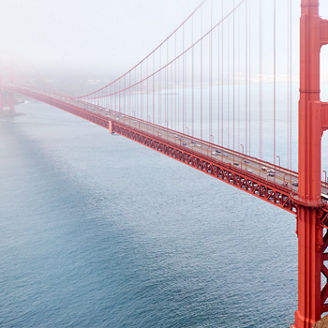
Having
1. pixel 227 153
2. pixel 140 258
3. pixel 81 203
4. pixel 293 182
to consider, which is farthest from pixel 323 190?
pixel 81 203

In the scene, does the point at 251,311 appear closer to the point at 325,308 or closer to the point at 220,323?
the point at 220,323

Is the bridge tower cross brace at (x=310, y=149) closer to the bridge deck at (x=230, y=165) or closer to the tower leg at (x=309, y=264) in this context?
the tower leg at (x=309, y=264)

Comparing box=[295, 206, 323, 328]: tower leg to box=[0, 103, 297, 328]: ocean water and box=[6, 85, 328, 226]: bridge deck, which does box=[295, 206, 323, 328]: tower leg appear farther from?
box=[0, 103, 297, 328]: ocean water

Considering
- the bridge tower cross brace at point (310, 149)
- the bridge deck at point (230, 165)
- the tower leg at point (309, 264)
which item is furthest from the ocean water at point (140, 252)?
the bridge tower cross brace at point (310, 149)

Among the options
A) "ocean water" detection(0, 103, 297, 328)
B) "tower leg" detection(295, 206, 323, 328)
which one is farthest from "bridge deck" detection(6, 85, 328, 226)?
"ocean water" detection(0, 103, 297, 328)

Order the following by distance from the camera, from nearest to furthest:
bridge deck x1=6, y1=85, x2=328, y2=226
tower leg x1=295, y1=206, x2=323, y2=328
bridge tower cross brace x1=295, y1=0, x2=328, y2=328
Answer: bridge tower cross brace x1=295, y1=0, x2=328, y2=328 < tower leg x1=295, y1=206, x2=323, y2=328 < bridge deck x1=6, y1=85, x2=328, y2=226

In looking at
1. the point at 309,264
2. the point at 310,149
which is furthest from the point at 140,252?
the point at 310,149
